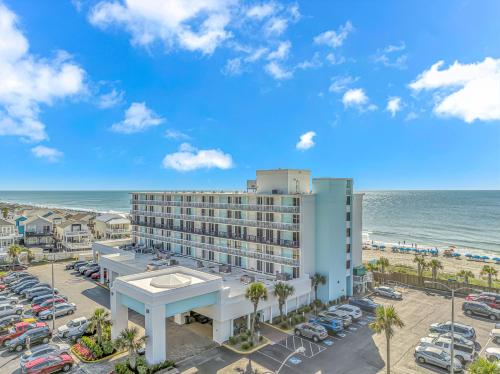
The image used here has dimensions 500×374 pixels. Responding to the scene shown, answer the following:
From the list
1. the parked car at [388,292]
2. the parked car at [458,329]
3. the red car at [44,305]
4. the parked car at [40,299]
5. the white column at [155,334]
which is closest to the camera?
the white column at [155,334]

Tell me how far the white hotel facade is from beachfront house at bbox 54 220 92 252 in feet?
103

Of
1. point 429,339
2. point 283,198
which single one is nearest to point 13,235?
point 283,198

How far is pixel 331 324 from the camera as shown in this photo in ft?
108

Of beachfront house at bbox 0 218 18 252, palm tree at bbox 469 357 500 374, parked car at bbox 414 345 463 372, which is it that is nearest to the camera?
palm tree at bbox 469 357 500 374

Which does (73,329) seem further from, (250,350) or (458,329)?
(458,329)

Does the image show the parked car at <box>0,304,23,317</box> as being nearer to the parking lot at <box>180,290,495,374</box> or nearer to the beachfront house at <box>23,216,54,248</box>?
the parking lot at <box>180,290,495,374</box>

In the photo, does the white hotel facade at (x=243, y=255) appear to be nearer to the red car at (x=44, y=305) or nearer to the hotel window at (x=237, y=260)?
the hotel window at (x=237, y=260)

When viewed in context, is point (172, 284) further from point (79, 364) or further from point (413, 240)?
point (413, 240)

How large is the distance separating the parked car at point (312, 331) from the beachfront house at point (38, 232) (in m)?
74.2

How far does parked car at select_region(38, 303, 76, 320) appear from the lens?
37.1 m

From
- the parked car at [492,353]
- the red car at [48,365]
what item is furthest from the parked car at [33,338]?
the parked car at [492,353]

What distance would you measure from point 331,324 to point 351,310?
479 cm

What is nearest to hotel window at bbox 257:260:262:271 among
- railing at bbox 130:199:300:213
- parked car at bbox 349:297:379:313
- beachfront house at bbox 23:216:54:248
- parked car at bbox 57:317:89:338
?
railing at bbox 130:199:300:213

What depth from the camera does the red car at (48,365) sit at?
25.0 meters
